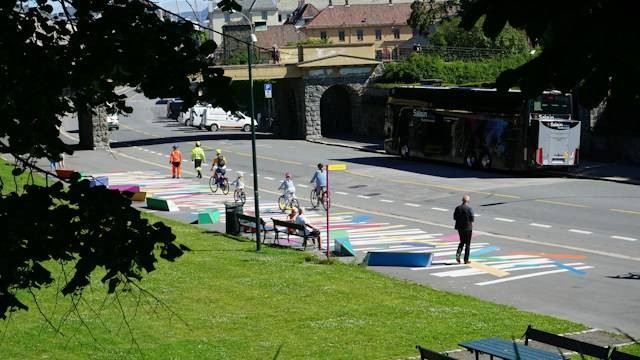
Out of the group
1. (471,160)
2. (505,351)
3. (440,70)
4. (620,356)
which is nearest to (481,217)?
(471,160)

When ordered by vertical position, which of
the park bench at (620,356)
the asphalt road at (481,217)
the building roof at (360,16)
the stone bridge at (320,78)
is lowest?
the asphalt road at (481,217)

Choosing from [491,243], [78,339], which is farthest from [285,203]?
[78,339]

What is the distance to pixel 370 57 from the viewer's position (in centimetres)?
6494

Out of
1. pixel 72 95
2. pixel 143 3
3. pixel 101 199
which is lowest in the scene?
pixel 101 199

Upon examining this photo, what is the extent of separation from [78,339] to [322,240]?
13712 millimetres

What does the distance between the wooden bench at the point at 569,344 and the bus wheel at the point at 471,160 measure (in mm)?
31220

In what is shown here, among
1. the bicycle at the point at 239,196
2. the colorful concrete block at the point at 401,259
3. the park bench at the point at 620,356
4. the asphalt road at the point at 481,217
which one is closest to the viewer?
the park bench at the point at 620,356

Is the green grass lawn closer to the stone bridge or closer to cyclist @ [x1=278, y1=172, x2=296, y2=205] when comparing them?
cyclist @ [x1=278, y1=172, x2=296, y2=205]

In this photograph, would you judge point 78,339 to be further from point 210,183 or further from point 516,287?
point 210,183

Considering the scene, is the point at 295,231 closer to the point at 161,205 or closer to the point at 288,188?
the point at 288,188

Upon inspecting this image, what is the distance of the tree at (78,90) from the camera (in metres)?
9.41

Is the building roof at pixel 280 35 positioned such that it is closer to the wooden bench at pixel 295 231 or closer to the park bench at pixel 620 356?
the wooden bench at pixel 295 231

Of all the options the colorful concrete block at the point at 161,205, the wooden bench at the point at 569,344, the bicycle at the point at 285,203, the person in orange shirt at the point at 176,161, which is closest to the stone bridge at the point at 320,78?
the person in orange shirt at the point at 176,161

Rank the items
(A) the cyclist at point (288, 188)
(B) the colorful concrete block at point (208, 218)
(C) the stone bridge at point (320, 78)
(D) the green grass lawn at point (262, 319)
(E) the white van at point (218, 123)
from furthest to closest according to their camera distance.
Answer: (E) the white van at point (218, 123)
(C) the stone bridge at point (320, 78)
(A) the cyclist at point (288, 188)
(B) the colorful concrete block at point (208, 218)
(D) the green grass lawn at point (262, 319)
